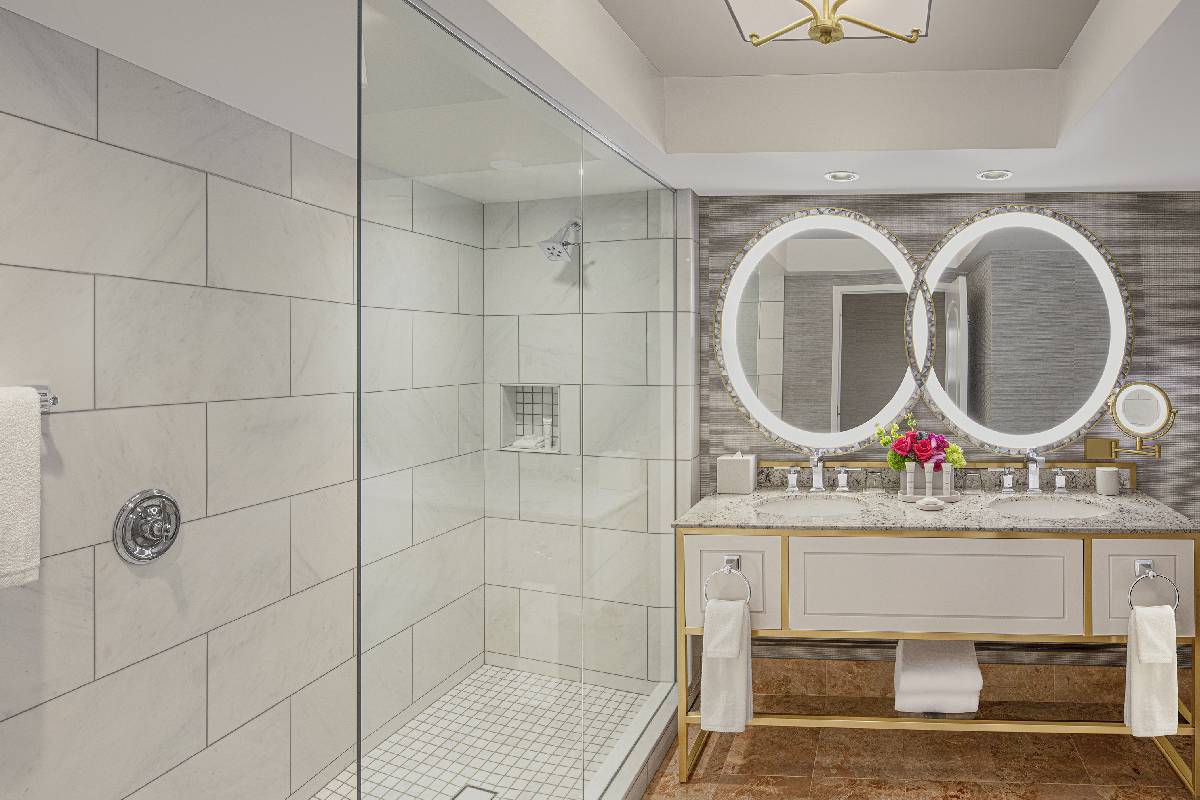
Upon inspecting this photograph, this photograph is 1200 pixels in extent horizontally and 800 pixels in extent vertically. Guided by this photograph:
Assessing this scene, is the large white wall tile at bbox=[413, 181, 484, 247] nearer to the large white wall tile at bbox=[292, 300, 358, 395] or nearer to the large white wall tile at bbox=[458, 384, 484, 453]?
the large white wall tile at bbox=[458, 384, 484, 453]

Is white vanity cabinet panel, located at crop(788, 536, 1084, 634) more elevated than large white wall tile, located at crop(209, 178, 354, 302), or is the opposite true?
large white wall tile, located at crop(209, 178, 354, 302)

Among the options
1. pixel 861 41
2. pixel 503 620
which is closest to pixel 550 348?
pixel 503 620

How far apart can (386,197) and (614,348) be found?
1.34 meters

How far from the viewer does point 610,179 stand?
8.57 ft

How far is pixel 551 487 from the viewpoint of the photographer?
6.84 feet

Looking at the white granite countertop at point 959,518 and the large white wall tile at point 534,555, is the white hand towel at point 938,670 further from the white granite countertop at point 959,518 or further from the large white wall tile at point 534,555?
the large white wall tile at point 534,555

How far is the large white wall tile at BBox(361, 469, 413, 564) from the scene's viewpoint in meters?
1.35

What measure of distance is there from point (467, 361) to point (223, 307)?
1102 mm

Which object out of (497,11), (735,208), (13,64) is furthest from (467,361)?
(735,208)

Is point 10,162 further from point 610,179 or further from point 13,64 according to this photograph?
point 610,179

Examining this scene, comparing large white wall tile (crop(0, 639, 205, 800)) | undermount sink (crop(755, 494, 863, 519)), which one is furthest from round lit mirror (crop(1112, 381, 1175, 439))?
large white wall tile (crop(0, 639, 205, 800))

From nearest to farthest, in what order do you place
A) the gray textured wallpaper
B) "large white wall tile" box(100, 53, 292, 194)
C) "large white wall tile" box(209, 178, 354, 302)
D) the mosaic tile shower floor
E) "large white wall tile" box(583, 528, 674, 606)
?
the mosaic tile shower floor
"large white wall tile" box(100, 53, 292, 194)
"large white wall tile" box(209, 178, 354, 302)
"large white wall tile" box(583, 528, 674, 606)
the gray textured wallpaper

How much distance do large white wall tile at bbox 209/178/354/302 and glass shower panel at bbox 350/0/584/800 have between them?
96cm

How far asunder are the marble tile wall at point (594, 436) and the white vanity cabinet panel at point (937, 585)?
0.58 metres
